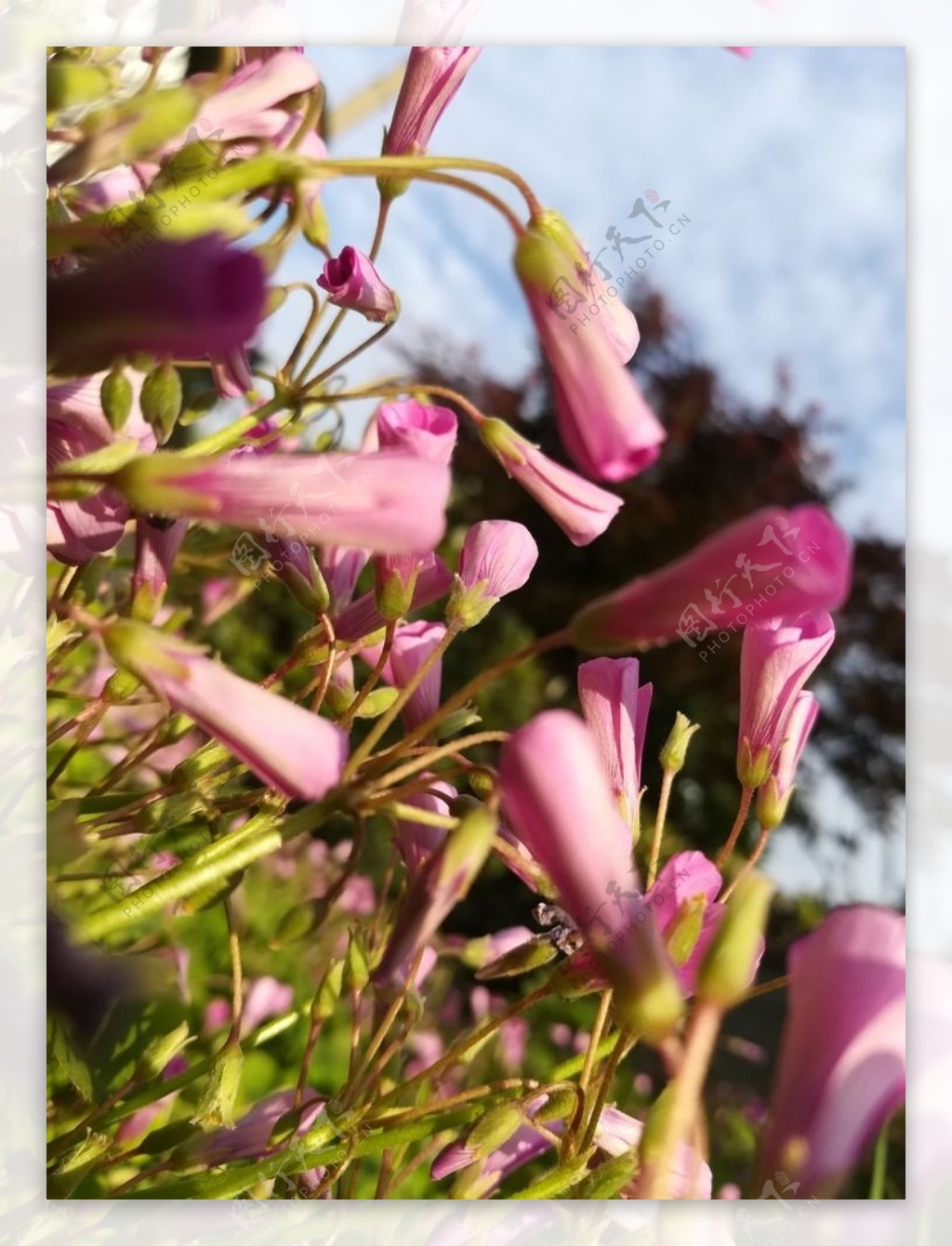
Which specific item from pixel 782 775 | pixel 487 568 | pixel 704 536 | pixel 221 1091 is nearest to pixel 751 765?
pixel 782 775

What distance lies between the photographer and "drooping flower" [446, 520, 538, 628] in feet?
1.88

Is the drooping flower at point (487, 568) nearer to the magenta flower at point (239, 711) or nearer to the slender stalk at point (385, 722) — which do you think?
the slender stalk at point (385, 722)

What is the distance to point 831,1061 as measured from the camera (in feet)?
1.38

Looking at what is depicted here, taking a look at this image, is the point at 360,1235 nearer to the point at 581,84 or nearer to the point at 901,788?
the point at 901,788

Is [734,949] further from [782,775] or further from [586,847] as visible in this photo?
[782,775]

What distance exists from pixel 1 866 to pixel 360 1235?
0.29 metres

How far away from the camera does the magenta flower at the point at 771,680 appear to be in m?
0.56

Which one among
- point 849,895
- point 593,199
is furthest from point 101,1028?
point 593,199

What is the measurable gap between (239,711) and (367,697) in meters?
A: 0.20

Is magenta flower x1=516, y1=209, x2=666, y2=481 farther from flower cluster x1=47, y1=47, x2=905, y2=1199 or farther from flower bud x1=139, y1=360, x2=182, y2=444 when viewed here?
flower bud x1=139, y1=360, x2=182, y2=444

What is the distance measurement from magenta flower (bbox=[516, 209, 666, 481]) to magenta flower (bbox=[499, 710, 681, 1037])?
9 centimetres

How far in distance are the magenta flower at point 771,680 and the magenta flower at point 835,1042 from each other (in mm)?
159

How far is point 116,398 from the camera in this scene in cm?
46

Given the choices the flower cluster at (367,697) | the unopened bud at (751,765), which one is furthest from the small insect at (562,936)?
the unopened bud at (751,765)
